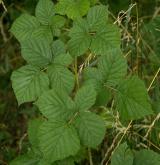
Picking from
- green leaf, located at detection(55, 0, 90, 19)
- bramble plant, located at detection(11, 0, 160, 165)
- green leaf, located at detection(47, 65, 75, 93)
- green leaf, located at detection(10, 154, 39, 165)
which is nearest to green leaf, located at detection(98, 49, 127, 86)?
bramble plant, located at detection(11, 0, 160, 165)

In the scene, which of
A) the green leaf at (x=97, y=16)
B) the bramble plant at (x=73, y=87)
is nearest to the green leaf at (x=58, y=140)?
the bramble plant at (x=73, y=87)

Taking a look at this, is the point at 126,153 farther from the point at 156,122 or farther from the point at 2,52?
the point at 2,52

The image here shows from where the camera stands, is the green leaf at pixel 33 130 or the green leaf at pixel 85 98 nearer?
the green leaf at pixel 85 98

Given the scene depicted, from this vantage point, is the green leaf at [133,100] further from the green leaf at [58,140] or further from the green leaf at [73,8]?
the green leaf at [73,8]

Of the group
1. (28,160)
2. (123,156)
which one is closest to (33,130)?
(28,160)


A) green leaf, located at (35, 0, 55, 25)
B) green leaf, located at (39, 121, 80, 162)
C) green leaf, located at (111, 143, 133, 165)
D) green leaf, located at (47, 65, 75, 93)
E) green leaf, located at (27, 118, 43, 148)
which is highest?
green leaf, located at (35, 0, 55, 25)

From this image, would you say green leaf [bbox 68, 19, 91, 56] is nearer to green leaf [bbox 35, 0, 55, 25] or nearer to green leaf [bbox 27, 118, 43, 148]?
green leaf [bbox 35, 0, 55, 25]
